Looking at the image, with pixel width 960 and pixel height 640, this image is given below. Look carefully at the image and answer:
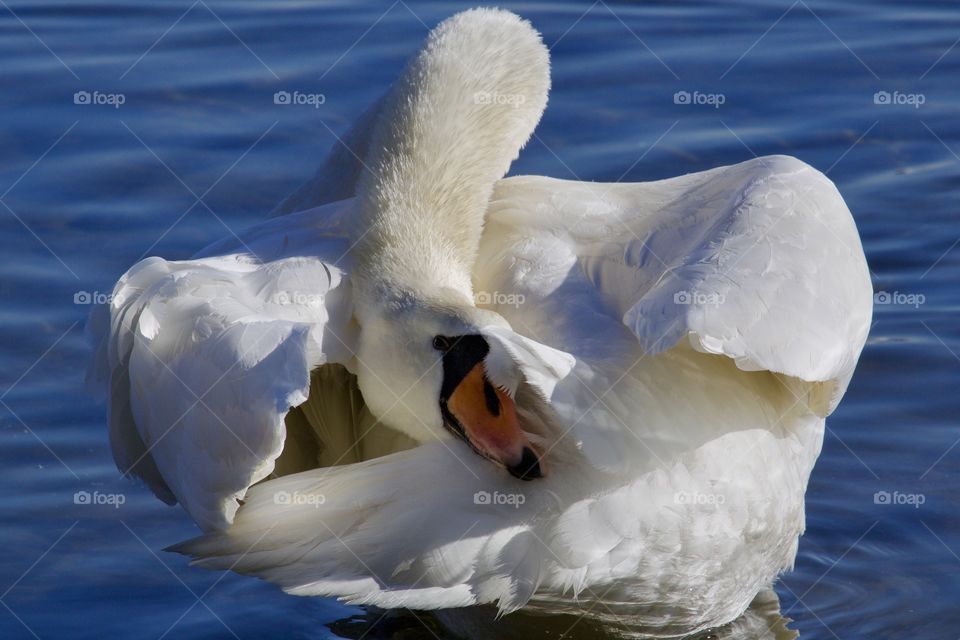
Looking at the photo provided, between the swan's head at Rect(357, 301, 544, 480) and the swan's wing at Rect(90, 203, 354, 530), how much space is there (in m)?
0.14

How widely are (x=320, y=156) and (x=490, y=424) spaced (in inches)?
199

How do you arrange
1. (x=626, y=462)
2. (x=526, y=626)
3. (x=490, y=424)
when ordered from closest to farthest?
(x=626, y=462) → (x=490, y=424) → (x=526, y=626)

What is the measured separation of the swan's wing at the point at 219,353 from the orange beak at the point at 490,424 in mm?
432

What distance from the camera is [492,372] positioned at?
3967mm

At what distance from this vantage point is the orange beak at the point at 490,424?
4211 millimetres

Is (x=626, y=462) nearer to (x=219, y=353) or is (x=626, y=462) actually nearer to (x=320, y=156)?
(x=219, y=353)

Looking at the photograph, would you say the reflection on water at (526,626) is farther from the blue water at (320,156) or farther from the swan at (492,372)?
the swan at (492,372)

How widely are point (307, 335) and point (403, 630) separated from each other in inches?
78.4

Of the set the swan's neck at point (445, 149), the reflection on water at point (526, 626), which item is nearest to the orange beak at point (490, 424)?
the swan's neck at point (445, 149)

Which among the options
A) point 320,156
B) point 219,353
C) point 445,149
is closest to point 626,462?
point 219,353

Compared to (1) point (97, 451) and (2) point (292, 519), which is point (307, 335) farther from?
(1) point (97, 451)

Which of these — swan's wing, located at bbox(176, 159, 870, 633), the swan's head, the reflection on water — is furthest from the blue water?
the swan's head

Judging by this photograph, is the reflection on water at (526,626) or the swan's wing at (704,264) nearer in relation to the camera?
the swan's wing at (704,264)

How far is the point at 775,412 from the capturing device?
474cm
